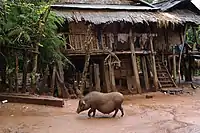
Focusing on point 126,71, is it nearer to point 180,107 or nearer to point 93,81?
point 93,81

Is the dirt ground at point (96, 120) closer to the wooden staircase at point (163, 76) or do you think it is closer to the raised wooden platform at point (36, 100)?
the raised wooden platform at point (36, 100)

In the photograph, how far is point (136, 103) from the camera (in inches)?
589

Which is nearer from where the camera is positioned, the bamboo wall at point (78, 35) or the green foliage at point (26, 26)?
the green foliage at point (26, 26)

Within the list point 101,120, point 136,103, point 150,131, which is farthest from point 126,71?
point 150,131

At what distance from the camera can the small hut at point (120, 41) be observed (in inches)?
659

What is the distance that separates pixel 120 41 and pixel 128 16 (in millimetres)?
1434

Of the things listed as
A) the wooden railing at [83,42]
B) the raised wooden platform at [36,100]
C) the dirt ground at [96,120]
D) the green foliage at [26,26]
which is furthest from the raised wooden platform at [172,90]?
the raised wooden platform at [36,100]

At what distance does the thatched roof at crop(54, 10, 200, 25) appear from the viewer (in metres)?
16.3

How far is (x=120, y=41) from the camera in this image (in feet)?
59.4

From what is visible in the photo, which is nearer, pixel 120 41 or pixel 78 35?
pixel 78 35

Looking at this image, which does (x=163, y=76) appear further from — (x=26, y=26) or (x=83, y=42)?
(x=26, y=26)

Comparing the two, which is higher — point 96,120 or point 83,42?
point 83,42

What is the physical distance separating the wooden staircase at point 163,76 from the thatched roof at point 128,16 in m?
2.65

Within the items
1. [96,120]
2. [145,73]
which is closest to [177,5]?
[145,73]
